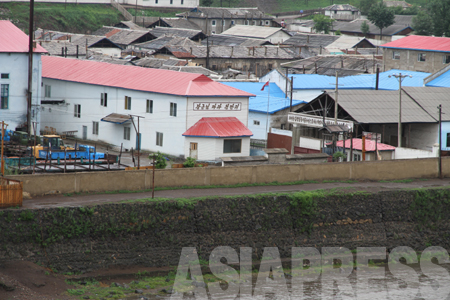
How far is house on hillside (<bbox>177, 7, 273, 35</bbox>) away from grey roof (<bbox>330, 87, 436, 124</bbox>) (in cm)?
6419

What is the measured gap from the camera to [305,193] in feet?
93.1

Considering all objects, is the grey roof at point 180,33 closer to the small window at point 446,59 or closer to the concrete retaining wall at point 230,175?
the small window at point 446,59

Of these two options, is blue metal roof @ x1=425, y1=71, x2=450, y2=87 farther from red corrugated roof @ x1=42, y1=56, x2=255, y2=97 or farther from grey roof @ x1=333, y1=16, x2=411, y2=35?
grey roof @ x1=333, y1=16, x2=411, y2=35

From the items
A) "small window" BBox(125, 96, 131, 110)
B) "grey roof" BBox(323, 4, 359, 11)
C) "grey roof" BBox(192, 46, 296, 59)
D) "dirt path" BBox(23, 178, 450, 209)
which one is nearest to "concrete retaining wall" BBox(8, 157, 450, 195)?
"dirt path" BBox(23, 178, 450, 209)

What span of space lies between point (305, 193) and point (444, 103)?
18.4m

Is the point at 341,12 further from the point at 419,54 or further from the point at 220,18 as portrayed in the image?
the point at 419,54

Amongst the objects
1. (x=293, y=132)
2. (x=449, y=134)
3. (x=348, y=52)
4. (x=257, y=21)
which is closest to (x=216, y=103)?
(x=293, y=132)

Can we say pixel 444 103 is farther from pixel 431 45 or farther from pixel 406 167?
pixel 431 45

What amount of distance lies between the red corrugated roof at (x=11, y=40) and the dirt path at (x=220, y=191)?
16.0 meters

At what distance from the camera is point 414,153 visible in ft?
122

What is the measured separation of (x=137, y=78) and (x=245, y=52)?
111 feet

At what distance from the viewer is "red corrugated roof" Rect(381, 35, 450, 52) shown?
195 ft

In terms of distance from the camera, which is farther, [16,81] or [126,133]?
[126,133]

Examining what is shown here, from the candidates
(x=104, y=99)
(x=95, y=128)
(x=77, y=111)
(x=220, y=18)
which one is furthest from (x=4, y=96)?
(x=220, y=18)
